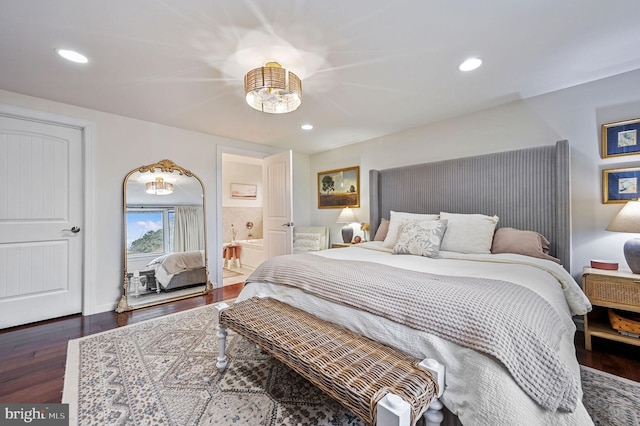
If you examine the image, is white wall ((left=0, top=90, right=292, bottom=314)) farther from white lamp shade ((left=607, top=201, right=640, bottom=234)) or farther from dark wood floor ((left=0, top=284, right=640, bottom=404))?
white lamp shade ((left=607, top=201, right=640, bottom=234))

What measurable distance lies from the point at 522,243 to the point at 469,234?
0.42 meters

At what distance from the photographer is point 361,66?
6.80ft

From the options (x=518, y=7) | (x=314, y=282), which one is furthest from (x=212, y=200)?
(x=518, y=7)

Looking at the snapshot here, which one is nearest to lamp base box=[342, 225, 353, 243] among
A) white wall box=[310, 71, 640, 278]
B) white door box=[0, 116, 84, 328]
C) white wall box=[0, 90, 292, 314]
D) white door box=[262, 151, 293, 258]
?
white door box=[262, 151, 293, 258]

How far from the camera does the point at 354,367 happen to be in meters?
1.10

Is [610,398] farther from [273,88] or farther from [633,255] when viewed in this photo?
[273,88]

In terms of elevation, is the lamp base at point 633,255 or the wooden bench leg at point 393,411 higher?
the lamp base at point 633,255

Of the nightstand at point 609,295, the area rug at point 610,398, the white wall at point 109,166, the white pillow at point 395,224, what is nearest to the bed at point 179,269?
the white wall at point 109,166

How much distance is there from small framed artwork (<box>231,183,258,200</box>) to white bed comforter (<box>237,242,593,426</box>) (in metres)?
4.62

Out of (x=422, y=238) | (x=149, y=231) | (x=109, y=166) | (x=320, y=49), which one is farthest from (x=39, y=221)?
(x=422, y=238)

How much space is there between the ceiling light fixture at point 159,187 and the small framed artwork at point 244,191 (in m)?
2.79

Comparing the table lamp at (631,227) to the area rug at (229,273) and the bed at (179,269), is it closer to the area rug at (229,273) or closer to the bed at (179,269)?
the bed at (179,269)

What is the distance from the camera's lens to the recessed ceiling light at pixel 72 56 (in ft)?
6.17

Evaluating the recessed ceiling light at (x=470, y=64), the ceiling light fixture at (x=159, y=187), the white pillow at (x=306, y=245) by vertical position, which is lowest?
the white pillow at (x=306, y=245)
